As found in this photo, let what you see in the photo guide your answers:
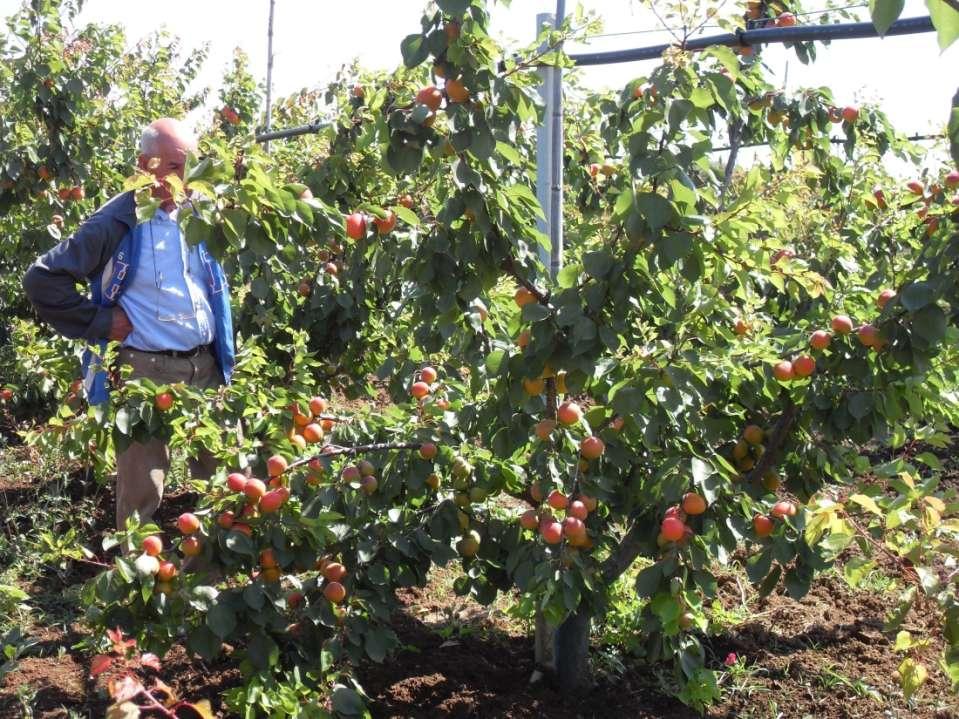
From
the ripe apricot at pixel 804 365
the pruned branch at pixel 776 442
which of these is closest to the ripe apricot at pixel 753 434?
the pruned branch at pixel 776 442

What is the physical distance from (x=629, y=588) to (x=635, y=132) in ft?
6.04

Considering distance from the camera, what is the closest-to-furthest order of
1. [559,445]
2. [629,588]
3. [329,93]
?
[559,445] → [629,588] → [329,93]

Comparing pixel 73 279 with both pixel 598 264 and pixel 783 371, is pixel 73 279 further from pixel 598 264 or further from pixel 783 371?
pixel 783 371

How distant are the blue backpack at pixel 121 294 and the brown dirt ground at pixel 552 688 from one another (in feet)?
2.86

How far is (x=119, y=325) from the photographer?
10.4 feet

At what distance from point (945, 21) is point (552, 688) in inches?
92.1

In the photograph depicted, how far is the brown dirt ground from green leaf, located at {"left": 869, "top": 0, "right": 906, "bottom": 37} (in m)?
1.88

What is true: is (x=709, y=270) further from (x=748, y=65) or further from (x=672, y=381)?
(x=748, y=65)

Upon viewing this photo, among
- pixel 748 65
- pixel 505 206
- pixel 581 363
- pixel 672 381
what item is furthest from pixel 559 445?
pixel 748 65

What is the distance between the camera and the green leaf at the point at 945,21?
887mm

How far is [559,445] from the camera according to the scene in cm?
244

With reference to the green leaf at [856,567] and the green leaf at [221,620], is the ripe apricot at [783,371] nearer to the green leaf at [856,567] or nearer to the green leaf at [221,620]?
the green leaf at [856,567]

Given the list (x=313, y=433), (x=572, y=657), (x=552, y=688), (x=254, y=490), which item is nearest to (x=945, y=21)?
(x=254, y=490)

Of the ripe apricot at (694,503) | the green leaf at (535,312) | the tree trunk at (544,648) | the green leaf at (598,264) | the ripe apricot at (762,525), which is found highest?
the green leaf at (598,264)
